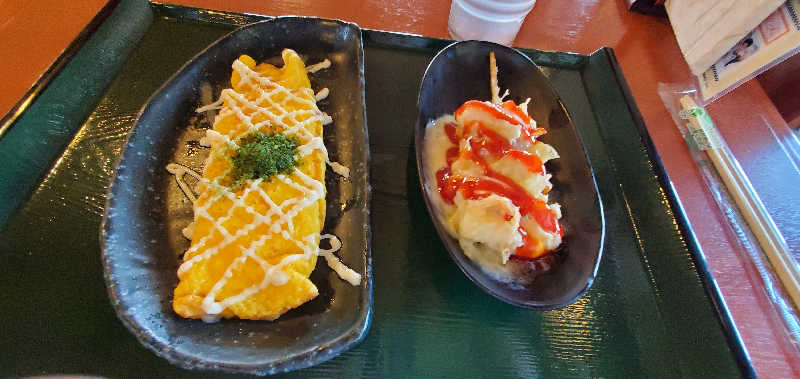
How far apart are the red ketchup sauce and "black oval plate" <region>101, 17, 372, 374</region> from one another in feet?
1.28

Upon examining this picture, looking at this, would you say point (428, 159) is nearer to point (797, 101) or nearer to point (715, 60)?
point (715, 60)

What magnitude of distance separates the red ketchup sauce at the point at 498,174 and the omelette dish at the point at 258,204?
50cm

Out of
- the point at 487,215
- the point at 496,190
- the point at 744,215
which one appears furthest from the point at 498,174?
the point at 744,215

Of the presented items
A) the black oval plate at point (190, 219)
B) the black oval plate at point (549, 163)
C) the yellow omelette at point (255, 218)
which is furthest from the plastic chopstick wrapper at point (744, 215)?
the yellow omelette at point (255, 218)

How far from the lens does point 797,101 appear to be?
2582mm

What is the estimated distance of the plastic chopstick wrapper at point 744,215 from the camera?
1812 millimetres

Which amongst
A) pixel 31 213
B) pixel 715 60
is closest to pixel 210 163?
pixel 31 213

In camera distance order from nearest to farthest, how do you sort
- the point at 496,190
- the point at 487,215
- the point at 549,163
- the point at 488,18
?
the point at 487,215 → the point at 496,190 → the point at 549,163 → the point at 488,18

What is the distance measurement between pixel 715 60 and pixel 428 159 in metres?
1.95

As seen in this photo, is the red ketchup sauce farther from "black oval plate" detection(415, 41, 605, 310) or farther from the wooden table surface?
the wooden table surface

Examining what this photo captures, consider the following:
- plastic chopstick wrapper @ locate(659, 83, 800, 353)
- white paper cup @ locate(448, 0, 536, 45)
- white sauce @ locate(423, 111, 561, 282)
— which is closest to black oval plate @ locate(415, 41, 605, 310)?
white sauce @ locate(423, 111, 561, 282)

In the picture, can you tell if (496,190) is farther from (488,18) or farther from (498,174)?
(488,18)

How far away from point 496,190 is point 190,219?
1.23m

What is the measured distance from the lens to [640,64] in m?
2.65
